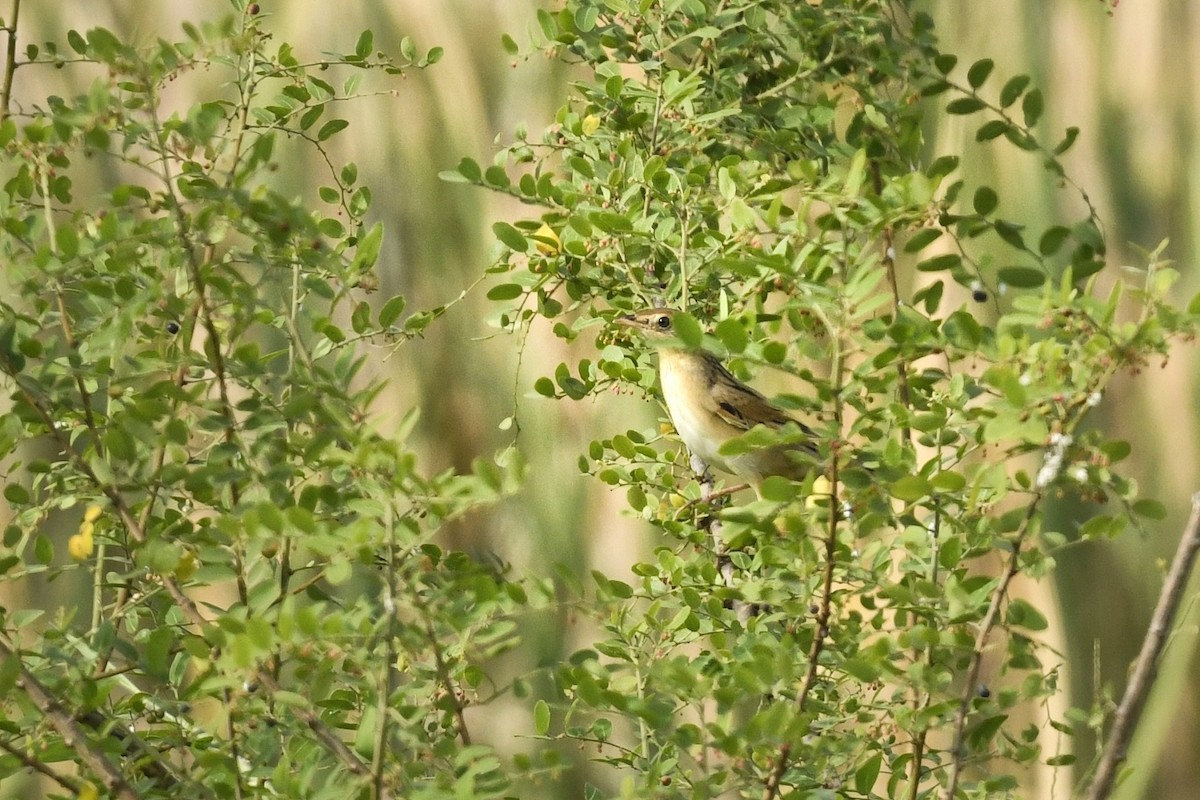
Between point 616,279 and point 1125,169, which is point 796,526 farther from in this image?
point 1125,169

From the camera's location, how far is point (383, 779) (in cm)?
67

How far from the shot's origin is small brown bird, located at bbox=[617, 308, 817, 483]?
1311 mm

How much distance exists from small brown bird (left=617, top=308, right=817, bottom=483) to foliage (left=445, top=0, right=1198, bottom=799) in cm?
5

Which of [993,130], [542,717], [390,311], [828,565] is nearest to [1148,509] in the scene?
[828,565]

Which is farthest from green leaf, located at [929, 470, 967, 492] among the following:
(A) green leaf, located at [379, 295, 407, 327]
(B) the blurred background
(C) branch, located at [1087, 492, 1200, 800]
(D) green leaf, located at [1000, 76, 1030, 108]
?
(B) the blurred background

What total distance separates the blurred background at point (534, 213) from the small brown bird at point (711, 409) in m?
0.34

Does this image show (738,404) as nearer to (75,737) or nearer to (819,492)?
(819,492)

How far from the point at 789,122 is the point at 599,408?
990 millimetres

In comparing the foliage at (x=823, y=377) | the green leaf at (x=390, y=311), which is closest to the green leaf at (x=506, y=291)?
the foliage at (x=823, y=377)

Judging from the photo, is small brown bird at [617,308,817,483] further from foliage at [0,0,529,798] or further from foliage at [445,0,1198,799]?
foliage at [0,0,529,798]

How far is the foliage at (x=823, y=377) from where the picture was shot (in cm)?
69

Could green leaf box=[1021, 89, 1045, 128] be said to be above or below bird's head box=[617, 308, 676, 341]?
below

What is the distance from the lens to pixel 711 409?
150 cm

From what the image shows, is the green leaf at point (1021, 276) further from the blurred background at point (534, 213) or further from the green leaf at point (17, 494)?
the blurred background at point (534, 213)
